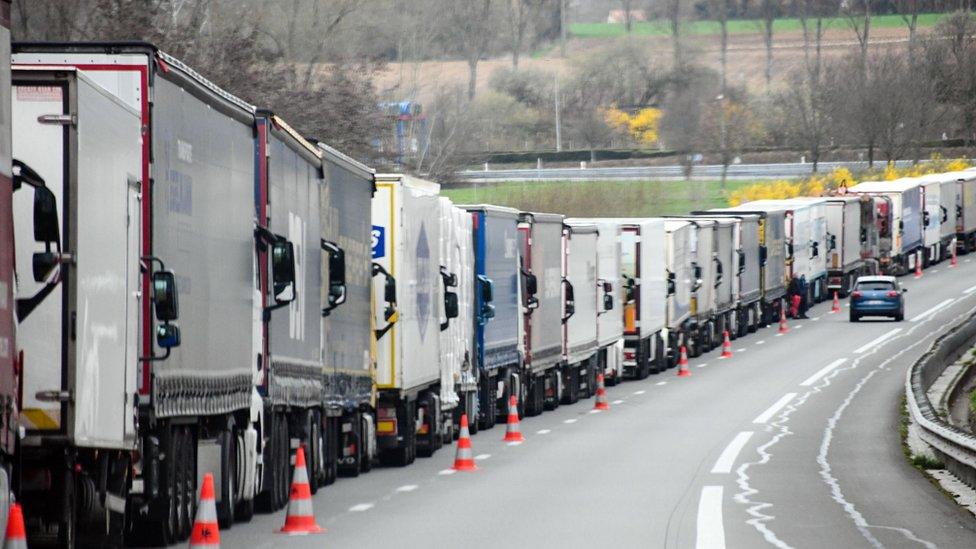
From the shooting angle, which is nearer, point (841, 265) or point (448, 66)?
point (841, 265)

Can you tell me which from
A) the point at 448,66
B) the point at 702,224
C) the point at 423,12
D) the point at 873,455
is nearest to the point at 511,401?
the point at 873,455

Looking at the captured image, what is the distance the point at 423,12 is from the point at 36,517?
97657 mm

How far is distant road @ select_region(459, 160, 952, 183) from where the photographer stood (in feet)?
335

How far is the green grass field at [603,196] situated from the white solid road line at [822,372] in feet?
99.1

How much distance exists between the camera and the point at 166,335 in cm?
1355

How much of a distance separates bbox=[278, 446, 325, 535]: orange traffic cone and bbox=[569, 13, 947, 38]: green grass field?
147665 millimetres

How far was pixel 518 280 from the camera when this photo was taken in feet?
109

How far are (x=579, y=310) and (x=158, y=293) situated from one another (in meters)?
25.6

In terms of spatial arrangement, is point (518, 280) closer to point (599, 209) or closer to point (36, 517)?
point (36, 517)

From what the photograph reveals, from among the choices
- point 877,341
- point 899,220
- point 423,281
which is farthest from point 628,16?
point 423,281

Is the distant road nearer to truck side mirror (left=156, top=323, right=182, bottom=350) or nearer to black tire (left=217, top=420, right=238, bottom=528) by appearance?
black tire (left=217, top=420, right=238, bottom=528)

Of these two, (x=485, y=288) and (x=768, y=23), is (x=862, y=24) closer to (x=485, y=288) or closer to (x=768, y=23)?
(x=768, y=23)

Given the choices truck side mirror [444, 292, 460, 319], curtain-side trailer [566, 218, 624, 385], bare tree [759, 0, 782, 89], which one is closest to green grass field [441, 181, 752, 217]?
curtain-side trailer [566, 218, 624, 385]

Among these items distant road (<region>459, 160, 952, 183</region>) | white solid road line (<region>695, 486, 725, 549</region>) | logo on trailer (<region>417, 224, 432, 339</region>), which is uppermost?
distant road (<region>459, 160, 952, 183</region>)
